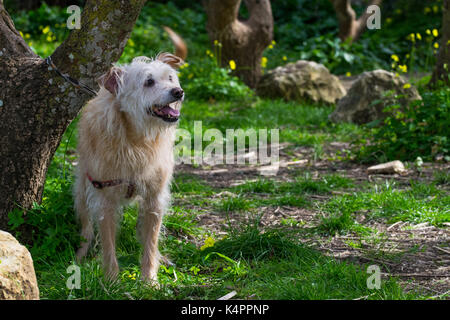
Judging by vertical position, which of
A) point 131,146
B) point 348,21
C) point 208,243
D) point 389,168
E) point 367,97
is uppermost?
point 348,21

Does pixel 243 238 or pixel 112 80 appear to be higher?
pixel 112 80

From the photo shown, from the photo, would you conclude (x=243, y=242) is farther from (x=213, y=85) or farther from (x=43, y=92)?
(x=213, y=85)

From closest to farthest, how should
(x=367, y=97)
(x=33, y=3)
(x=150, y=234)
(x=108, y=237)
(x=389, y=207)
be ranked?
(x=108, y=237), (x=150, y=234), (x=389, y=207), (x=367, y=97), (x=33, y=3)

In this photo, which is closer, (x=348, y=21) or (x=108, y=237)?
(x=108, y=237)

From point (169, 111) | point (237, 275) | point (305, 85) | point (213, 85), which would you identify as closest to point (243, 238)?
point (237, 275)

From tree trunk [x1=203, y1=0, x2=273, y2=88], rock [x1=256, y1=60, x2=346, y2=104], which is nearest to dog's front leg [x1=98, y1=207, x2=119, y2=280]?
rock [x1=256, y1=60, x2=346, y2=104]

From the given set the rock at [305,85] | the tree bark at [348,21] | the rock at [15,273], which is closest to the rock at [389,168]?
the rock at [305,85]

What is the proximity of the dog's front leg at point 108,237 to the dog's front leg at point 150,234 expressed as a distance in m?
0.21

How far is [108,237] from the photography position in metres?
3.76

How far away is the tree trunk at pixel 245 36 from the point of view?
9.95 metres

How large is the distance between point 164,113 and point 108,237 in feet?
3.07

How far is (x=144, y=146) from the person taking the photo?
3.68m
